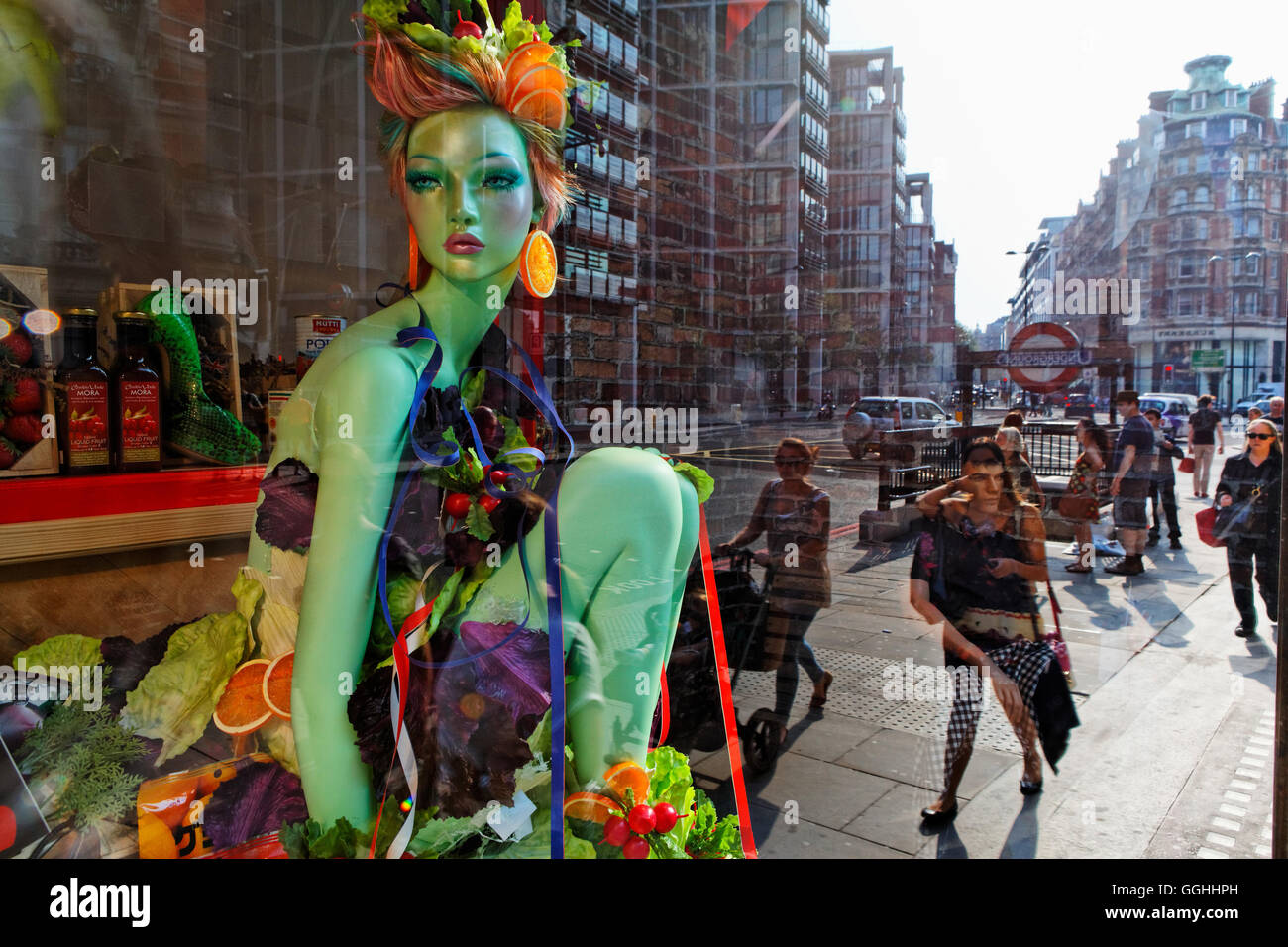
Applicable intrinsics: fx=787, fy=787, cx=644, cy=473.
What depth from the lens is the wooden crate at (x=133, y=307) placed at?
2.38m

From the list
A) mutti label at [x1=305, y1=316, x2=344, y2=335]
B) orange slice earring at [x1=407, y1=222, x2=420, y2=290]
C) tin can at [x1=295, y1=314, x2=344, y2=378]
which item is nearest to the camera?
orange slice earring at [x1=407, y1=222, x2=420, y2=290]

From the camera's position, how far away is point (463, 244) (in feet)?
5.61

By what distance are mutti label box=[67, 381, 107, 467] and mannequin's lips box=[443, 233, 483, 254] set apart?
1343mm

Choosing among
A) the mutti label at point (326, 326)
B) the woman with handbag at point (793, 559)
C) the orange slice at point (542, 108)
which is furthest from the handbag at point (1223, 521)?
the mutti label at point (326, 326)

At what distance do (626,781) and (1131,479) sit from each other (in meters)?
1.41

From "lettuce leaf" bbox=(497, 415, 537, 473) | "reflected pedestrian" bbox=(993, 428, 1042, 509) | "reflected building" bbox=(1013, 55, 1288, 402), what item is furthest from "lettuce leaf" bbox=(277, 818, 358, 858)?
"reflected building" bbox=(1013, 55, 1288, 402)

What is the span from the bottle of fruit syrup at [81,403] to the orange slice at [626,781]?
175 centimetres

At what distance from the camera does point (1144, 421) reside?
6.24ft

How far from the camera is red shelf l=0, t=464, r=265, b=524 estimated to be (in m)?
2.16

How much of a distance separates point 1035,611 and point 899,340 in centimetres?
81

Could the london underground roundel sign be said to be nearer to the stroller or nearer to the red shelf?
the stroller

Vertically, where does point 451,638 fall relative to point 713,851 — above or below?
above

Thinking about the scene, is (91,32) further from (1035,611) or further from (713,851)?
(1035,611)

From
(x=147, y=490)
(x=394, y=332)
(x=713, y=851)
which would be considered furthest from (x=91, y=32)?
(x=713, y=851)
